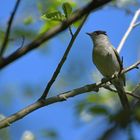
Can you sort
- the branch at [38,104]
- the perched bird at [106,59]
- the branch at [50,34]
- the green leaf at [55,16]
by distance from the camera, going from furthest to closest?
1. the perched bird at [106,59]
2. the branch at [38,104]
3. the green leaf at [55,16]
4. the branch at [50,34]

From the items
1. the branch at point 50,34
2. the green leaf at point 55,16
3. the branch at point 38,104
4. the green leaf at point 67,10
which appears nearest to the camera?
the branch at point 50,34

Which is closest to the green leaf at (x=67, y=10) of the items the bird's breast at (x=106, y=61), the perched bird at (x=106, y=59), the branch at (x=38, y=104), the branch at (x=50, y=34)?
the branch at (x=38, y=104)

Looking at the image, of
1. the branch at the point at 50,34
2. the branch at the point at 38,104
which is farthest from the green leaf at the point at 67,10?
the branch at the point at 50,34

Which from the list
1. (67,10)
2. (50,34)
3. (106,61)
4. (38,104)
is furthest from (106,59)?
(50,34)

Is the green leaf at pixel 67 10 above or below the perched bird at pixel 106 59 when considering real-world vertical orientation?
below

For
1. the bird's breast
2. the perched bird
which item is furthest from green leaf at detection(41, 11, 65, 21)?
the bird's breast

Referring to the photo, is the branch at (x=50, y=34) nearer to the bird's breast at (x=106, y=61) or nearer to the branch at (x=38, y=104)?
the branch at (x=38, y=104)

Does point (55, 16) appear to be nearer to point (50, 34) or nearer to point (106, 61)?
point (50, 34)

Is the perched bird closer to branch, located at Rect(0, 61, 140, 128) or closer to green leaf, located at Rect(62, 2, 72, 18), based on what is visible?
branch, located at Rect(0, 61, 140, 128)

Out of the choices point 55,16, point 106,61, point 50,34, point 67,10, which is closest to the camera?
point 50,34

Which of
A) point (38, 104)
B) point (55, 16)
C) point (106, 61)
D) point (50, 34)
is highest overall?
point (106, 61)

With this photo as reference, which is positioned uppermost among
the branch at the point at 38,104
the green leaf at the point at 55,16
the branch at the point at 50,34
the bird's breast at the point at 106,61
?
the bird's breast at the point at 106,61

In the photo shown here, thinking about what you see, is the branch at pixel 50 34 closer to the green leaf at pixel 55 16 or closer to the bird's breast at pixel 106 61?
the green leaf at pixel 55 16

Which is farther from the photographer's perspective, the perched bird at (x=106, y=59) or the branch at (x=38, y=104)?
the perched bird at (x=106, y=59)
